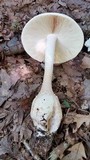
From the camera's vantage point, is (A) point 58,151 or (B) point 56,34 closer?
(A) point 58,151

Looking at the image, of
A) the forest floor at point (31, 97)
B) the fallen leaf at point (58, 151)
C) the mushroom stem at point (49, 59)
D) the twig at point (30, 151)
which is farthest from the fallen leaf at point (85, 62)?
the twig at point (30, 151)

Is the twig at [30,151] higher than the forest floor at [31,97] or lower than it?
lower

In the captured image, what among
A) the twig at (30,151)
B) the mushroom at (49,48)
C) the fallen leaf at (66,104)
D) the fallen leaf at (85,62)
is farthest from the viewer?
the fallen leaf at (85,62)

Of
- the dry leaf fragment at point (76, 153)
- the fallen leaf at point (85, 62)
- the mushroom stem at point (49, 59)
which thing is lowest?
the dry leaf fragment at point (76, 153)

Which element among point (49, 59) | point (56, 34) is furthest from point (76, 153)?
point (56, 34)

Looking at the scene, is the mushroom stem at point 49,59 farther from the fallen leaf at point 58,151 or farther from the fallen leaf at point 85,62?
the fallen leaf at point 58,151

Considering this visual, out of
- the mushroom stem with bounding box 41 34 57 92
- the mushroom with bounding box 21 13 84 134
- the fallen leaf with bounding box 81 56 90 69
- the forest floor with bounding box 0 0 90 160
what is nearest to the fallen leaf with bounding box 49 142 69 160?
the forest floor with bounding box 0 0 90 160

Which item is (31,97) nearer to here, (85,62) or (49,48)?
(49,48)
